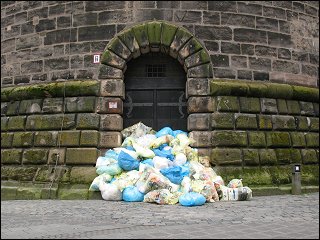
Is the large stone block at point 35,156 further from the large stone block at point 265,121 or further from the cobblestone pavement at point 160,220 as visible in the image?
the large stone block at point 265,121

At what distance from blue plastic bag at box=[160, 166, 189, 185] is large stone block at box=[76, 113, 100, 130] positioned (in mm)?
1961

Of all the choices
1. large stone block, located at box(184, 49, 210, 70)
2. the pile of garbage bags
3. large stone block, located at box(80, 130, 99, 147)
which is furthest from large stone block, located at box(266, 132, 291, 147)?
large stone block, located at box(80, 130, 99, 147)

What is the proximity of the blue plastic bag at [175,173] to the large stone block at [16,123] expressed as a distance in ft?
12.4

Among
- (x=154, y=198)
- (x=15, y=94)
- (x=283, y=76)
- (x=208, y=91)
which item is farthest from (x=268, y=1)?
(x=15, y=94)

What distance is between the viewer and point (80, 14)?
9555mm

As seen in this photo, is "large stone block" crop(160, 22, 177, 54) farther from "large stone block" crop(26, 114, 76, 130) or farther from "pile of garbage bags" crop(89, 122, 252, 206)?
"large stone block" crop(26, 114, 76, 130)

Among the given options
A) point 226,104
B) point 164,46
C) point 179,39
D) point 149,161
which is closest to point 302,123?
point 226,104

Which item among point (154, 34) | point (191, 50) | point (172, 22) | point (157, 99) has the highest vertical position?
point (172, 22)

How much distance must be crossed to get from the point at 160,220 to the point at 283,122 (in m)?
5.12

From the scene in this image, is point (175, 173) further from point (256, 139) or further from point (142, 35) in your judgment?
point (142, 35)

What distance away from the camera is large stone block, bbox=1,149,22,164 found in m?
9.36

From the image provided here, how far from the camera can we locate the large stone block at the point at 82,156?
8695 millimetres

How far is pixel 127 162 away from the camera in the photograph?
8.08 metres

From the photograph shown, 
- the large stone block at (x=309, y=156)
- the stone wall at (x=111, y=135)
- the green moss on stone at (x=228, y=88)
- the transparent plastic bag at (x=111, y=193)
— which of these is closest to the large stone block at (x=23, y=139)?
the stone wall at (x=111, y=135)
